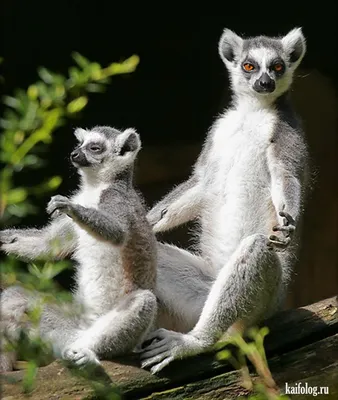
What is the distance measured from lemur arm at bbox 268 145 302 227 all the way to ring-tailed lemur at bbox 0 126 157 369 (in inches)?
35.3

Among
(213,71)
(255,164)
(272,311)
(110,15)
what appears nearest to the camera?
(272,311)

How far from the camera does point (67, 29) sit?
27.5ft

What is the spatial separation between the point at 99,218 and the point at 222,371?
114cm

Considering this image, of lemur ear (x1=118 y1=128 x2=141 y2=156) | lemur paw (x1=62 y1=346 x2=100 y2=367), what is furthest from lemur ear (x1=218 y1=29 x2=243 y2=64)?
lemur paw (x1=62 y1=346 x2=100 y2=367)

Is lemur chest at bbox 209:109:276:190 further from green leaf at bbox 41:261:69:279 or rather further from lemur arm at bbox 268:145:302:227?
green leaf at bbox 41:261:69:279

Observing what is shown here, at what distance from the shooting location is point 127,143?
15.2ft

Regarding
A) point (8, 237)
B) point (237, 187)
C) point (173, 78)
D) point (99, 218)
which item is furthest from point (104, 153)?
point (173, 78)

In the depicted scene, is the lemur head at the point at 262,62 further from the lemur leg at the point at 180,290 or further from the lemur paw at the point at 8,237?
the lemur paw at the point at 8,237

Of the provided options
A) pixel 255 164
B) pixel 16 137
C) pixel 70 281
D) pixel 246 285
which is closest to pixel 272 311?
pixel 246 285

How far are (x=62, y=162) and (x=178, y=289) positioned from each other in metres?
4.11

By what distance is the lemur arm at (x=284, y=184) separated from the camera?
481 cm

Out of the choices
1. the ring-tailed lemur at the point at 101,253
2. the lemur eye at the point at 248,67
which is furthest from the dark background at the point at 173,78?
the ring-tailed lemur at the point at 101,253

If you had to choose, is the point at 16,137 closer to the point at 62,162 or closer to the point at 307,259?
the point at 62,162

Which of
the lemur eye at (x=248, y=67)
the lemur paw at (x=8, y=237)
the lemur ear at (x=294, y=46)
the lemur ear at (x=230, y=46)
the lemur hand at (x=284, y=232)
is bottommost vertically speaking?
the lemur hand at (x=284, y=232)
